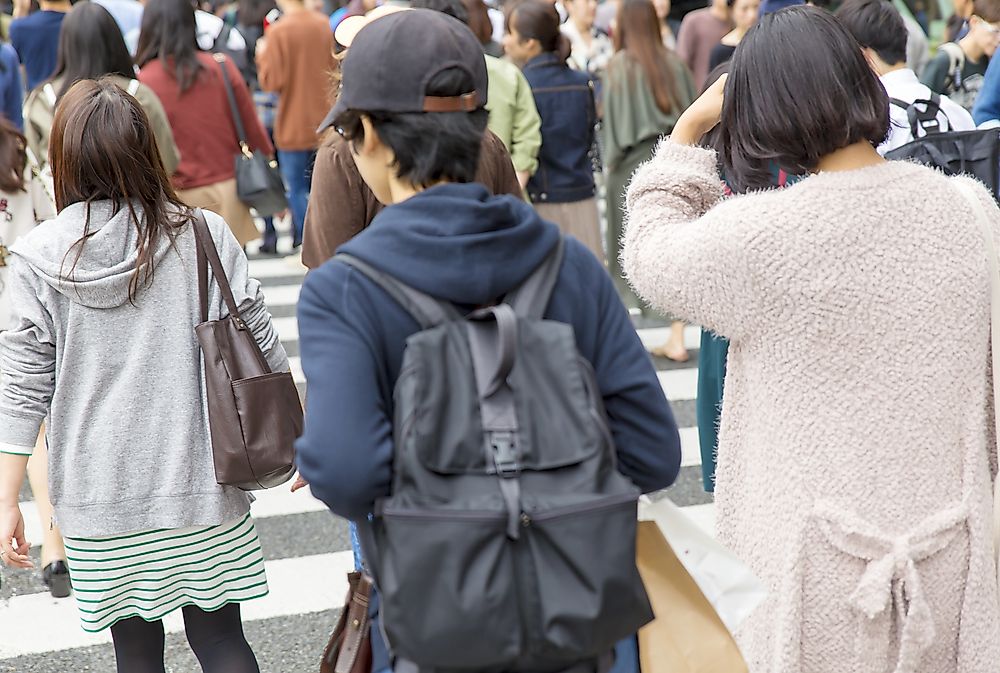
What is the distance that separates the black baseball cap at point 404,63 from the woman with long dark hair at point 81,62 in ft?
11.4

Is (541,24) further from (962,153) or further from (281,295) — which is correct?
(962,153)

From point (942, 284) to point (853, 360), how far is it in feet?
0.67

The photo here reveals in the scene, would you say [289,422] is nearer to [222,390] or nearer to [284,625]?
[222,390]

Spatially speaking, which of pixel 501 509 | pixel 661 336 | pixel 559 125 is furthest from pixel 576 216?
pixel 501 509

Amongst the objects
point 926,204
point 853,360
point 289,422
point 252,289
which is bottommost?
point 289,422

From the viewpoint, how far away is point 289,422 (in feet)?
9.73

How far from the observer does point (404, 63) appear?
1.82 m

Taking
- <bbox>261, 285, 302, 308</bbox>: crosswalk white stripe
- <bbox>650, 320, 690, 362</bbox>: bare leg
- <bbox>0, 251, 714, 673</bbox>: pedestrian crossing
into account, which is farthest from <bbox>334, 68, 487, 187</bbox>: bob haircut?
<bbox>261, 285, 302, 308</bbox>: crosswalk white stripe

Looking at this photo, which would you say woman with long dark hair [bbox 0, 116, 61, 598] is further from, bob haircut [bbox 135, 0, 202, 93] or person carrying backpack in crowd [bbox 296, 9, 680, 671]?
person carrying backpack in crowd [bbox 296, 9, 680, 671]

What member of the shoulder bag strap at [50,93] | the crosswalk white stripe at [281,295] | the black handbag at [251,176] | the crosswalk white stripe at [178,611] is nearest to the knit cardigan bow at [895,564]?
the crosswalk white stripe at [178,611]

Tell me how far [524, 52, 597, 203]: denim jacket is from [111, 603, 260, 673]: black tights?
419 centimetres

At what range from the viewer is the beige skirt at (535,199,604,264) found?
690 centimetres

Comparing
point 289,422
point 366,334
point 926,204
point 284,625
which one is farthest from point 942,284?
point 284,625

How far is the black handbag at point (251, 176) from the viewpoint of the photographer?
6629 mm
